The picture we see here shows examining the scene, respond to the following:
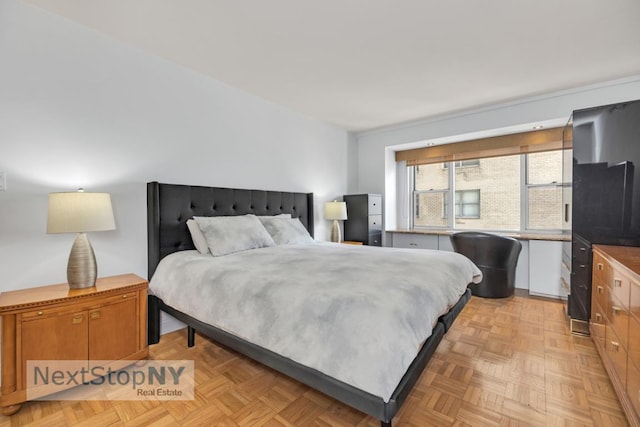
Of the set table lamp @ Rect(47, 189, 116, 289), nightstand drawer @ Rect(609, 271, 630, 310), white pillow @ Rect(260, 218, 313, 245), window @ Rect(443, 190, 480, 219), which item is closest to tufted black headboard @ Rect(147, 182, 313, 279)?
white pillow @ Rect(260, 218, 313, 245)

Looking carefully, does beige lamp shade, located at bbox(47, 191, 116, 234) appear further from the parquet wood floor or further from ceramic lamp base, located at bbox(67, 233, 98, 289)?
the parquet wood floor

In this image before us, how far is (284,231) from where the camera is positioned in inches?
124

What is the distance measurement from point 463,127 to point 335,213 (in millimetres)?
2180

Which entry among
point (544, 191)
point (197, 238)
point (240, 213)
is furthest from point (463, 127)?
point (197, 238)

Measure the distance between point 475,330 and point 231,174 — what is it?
289cm

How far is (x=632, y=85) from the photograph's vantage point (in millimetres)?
2996

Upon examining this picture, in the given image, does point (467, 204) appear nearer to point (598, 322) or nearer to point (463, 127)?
point (463, 127)

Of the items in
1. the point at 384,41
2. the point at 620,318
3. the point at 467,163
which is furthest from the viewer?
the point at 467,163

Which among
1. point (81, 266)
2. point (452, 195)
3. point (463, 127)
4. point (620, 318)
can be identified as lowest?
point (620, 318)

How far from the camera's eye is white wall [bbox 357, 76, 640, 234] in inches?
125

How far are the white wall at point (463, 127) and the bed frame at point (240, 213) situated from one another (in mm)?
1555

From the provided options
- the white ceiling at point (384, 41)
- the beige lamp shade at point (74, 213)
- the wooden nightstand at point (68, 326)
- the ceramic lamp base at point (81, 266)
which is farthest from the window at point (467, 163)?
the ceramic lamp base at point (81, 266)

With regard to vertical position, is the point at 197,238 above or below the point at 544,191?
below

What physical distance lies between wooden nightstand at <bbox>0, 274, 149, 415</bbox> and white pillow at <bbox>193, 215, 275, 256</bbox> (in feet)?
1.97
